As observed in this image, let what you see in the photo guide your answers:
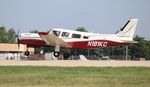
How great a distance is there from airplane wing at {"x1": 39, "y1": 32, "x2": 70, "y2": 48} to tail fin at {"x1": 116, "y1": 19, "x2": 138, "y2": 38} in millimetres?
5557

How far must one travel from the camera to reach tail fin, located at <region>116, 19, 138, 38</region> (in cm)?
4444

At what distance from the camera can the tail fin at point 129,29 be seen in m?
44.4

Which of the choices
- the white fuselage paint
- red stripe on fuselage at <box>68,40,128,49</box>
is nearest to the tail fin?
red stripe on fuselage at <box>68,40,128,49</box>

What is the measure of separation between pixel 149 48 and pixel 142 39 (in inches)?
244

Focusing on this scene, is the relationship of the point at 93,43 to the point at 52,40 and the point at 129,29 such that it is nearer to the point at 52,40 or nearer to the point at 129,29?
the point at 52,40

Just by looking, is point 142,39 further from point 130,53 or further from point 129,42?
point 129,42

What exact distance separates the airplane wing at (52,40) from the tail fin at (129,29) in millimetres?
5557

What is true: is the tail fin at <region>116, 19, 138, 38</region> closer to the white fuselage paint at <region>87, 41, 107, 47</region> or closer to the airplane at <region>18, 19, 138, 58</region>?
the airplane at <region>18, 19, 138, 58</region>

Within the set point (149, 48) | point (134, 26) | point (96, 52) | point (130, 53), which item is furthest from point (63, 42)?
point (149, 48)

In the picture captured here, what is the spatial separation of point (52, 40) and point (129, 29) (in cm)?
804

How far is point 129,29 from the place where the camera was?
45094 millimetres

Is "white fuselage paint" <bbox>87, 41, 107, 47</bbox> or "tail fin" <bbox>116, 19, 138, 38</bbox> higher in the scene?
"tail fin" <bbox>116, 19, 138, 38</bbox>

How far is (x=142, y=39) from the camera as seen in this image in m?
128

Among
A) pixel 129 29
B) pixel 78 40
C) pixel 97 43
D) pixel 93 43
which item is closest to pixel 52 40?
pixel 78 40
